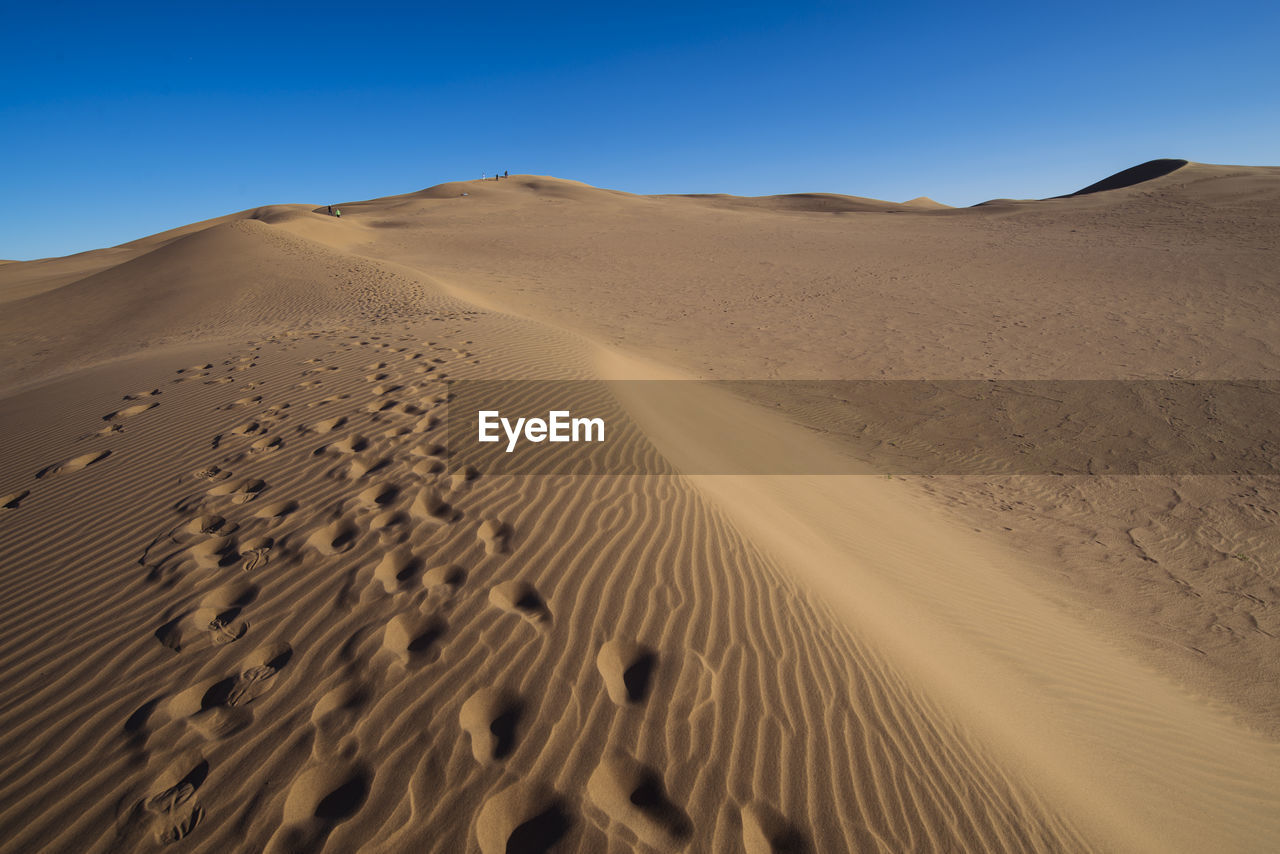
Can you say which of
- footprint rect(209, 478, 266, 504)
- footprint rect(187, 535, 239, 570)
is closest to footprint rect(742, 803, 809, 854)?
footprint rect(187, 535, 239, 570)

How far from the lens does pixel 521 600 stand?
11.8 feet

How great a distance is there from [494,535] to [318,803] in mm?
1960

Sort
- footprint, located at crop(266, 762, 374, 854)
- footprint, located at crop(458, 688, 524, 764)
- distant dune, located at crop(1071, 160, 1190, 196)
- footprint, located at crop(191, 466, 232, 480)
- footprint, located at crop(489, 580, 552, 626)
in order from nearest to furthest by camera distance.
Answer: footprint, located at crop(266, 762, 374, 854)
footprint, located at crop(458, 688, 524, 764)
footprint, located at crop(489, 580, 552, 626)
footprint, located at crop(191, 466, 232, 480)
distant dune, located at crop(1071, 160, 1190, 196)

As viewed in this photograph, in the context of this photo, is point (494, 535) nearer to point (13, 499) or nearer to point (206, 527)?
point (206, 527)

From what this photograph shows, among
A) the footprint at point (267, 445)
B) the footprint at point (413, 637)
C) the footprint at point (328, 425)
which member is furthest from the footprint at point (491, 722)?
the footprint at point (328, 425)

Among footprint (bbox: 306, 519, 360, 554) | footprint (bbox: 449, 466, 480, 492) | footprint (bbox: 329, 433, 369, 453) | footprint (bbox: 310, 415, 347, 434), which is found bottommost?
footprint (bbox: 306, 519, 360, 554)

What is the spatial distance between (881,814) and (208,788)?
9.95 feet

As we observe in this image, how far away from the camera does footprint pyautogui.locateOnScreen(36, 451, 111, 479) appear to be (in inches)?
215

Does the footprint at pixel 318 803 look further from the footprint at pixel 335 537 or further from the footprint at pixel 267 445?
the footprint at pixel 267 445

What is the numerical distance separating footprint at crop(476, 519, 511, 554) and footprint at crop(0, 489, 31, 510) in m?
4.28

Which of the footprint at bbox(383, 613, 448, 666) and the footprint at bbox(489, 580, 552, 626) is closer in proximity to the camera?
the footprint at bbox(383, 613, 448, 666)

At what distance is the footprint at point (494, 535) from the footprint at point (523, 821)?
5.72 feet

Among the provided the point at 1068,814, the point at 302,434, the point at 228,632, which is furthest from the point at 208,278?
the point at 1068,814
